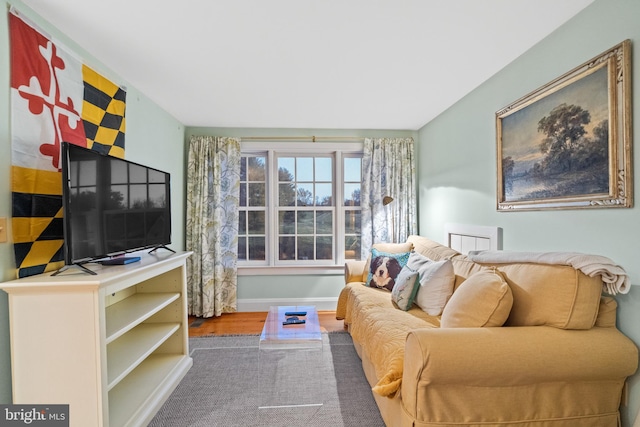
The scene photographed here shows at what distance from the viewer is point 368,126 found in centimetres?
382

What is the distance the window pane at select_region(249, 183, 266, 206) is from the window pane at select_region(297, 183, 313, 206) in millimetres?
A: 487

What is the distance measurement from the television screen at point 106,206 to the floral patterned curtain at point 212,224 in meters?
1.26

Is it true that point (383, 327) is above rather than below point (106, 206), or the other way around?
below

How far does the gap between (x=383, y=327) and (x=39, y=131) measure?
7.89 feet

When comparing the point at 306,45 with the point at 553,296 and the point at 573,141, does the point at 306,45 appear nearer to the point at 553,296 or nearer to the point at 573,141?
the point at 573,141

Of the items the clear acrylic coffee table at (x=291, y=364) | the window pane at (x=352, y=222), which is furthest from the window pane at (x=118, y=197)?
the window pane at (x=352, y=222)

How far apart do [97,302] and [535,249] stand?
264 cm

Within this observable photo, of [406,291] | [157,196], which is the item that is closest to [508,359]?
[406,291]

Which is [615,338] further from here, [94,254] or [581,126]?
[94,254]

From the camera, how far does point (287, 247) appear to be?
403 centimetres

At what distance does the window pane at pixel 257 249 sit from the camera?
4.00m

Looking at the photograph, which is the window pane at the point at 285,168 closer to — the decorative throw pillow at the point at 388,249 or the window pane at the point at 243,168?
the window pane at the point at 243,168

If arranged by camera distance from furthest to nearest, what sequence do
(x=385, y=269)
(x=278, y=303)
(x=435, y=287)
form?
(x=278, y=303) < (x=385, y=269) < (x=435, y=287)

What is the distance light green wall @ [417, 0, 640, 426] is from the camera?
1.44 m
